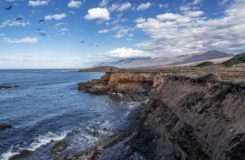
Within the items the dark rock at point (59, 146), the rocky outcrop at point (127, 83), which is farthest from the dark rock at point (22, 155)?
the rocky outcrop at point (127, 83)

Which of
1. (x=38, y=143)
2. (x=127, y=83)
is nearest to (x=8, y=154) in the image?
(x=38, y=143)

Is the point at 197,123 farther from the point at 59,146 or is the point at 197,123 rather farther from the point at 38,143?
the point at 38,143

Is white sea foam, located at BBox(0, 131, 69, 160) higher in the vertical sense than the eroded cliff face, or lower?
lower

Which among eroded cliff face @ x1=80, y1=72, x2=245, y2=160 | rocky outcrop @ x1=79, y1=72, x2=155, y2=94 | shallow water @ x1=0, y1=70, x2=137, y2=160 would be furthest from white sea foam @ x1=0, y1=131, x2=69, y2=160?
rocky outcrop @ x1=79, y1=72, x2=155, y2=94

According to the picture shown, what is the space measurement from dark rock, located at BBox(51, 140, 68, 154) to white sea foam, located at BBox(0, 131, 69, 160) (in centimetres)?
157

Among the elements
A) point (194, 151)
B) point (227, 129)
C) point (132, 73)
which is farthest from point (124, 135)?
point (132, 73)

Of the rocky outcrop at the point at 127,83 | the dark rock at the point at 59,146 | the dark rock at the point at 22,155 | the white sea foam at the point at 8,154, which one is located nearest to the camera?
the dark rock at the point at 22,155

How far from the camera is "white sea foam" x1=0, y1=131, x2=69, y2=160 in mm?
22094

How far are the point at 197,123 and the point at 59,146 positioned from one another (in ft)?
46.5

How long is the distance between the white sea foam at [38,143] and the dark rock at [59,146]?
61.9 inches

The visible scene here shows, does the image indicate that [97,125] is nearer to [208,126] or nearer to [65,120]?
[65,120]

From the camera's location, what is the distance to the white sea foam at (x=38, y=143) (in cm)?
2209

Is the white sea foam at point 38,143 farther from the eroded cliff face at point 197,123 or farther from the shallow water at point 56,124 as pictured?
the eroded cliff face at point 197,123

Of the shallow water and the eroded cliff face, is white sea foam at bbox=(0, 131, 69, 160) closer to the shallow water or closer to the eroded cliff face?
the shallow water
